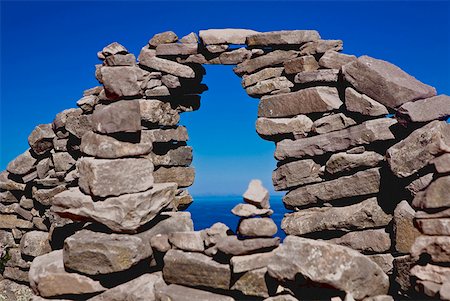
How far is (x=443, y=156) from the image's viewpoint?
6.50 m

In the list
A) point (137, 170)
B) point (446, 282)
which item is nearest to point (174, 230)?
point (137, 170)

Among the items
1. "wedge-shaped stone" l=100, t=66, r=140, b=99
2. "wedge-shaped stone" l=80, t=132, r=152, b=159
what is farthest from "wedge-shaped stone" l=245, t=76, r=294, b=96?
"wedge-shaped stone" l=80, t=132, r=152, b=159

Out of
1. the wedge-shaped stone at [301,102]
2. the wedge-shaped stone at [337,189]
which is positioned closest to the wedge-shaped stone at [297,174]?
the wedge-shaped stone at [337,189]

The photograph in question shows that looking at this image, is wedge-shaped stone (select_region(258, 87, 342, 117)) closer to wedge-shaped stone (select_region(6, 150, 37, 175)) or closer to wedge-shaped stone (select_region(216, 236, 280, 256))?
wedge-shaped stone (select_region(216, 236, 280, 256))

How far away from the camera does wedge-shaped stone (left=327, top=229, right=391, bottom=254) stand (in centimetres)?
770

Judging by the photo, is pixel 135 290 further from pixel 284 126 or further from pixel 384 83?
pixel 384 83

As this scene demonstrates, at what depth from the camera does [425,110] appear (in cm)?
748

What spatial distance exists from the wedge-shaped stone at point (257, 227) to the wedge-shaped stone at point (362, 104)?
8.99 feet

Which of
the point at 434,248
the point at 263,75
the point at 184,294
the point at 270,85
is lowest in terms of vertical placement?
the point at 184,294

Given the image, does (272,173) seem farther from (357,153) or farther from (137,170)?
(137,170)

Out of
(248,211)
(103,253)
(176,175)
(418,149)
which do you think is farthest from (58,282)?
(418,149)

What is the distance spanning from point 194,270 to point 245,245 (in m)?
0.93

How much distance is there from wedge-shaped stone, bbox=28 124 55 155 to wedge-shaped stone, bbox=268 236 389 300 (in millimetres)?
7768

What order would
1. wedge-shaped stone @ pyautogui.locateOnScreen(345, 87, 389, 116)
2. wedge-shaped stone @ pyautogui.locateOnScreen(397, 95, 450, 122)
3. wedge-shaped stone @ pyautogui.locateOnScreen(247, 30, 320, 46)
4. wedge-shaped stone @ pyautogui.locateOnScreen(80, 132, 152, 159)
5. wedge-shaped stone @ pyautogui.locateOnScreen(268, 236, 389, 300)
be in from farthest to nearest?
wedge-shaped stone @ pyautogui.locateOnScreen(247, 30, 320, 46) < wedge-shaped stone @ pyautogui.locateOnScreen(345, 87, 389, 116) < wedge-shaped stone @ pyautogui.locateOnScreen(80, 132, 152, 159) < wedge-shaped stone @ pyautogui.locateOnScreen(397, 95, 450, 122) < wedge-shaped stone @ pyautogui.locateOnScreen(268, 236, 389, 300)
